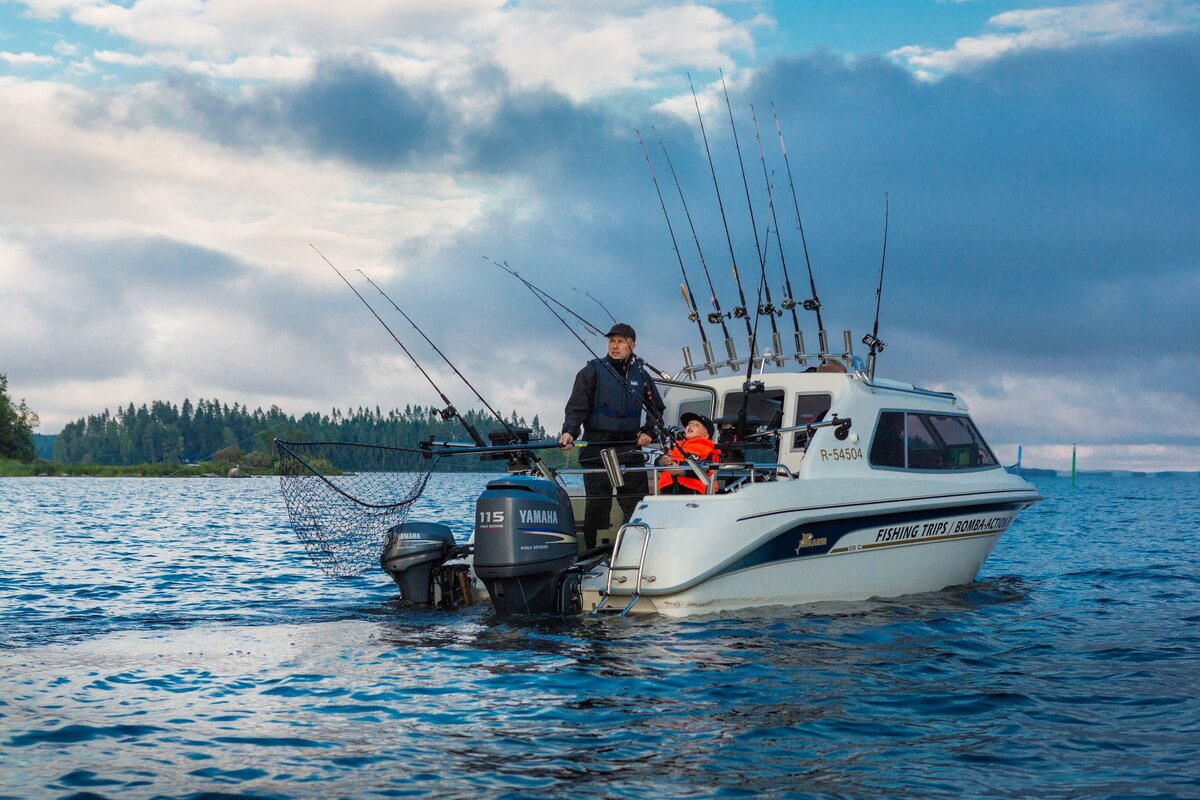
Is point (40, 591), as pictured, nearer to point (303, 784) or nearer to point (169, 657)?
point (169, 657)

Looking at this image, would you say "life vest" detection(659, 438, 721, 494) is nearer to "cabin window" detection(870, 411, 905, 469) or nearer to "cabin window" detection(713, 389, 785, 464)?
"cabin window" detection(713, 389, 785, 464)

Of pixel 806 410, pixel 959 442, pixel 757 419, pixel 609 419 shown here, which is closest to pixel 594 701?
pixel 609 419

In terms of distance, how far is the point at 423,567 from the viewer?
9.70 metres

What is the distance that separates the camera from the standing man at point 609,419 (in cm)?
968

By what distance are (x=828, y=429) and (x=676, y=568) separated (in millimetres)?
2392

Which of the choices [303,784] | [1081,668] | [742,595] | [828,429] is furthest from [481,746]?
[828,429]

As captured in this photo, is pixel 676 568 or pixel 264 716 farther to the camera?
pixel 676 568

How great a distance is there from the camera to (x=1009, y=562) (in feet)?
61.4

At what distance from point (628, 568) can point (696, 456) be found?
125cm

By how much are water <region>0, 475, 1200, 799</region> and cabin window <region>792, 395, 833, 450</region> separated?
1822 millimetres

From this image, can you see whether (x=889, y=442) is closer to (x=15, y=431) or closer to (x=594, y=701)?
(x=594, y=701)

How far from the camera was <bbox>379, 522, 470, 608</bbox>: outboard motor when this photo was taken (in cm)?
966

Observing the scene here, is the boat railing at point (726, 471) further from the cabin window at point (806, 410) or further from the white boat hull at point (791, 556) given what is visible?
the cabin window at point (806, 410)

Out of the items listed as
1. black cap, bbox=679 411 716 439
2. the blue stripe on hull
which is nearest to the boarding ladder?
the blue stripe on hull
